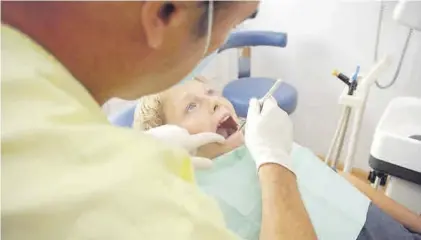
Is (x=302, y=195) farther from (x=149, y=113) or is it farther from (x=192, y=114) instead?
(x=149, y=113)

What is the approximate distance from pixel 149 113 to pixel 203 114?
0.52 feet

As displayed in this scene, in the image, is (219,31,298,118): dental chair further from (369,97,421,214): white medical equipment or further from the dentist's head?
the dentist's head

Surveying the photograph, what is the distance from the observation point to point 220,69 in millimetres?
2693

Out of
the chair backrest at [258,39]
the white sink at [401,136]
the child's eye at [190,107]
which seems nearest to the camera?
the white sink at [401,136]

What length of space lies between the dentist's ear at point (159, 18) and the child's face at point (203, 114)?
91 centimetres

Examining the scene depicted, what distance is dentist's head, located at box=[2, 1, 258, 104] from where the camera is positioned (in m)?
0.43

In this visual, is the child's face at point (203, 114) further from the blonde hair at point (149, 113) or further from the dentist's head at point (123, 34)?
the dentist's head at point (123, 34)

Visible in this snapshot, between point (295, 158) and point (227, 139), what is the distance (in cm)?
20

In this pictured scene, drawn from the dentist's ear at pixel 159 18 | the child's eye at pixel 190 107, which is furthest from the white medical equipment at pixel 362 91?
the dentist's ear at pixel 159 18

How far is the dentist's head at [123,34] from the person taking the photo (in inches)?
16.8

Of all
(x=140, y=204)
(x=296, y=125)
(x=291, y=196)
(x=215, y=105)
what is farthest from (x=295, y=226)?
(x=296, y=125)

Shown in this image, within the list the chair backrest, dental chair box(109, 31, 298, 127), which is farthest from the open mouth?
the chair backrest

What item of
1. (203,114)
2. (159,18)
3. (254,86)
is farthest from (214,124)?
(159,18)

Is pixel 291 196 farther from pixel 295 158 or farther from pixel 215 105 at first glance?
pixel 215 105
